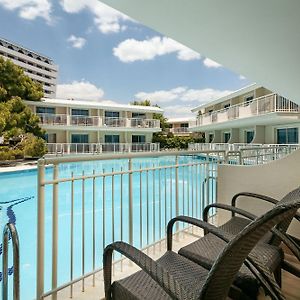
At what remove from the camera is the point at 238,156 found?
13.8ft

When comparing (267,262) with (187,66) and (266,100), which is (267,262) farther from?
(187,66)

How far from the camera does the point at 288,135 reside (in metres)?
15.4

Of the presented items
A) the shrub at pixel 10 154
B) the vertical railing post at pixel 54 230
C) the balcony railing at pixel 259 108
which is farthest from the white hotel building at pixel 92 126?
the vertical railing post at pixel 54 230

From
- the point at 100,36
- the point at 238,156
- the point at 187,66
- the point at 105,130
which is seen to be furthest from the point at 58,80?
the point at 238,156

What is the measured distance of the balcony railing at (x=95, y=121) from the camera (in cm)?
2114

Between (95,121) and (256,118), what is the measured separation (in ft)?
43.7

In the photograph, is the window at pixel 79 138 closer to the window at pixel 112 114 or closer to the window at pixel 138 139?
the window at pixel 112 114

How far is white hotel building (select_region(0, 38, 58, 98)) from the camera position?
216 feet

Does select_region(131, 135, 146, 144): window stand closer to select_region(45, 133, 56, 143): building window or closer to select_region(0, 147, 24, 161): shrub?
select_region(45, 133, 56, 143): building window

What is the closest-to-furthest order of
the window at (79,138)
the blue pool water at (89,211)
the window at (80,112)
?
the blue pool water at (89,211), the window at (79,138), the window at (80,112)

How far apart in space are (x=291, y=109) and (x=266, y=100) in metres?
1.26

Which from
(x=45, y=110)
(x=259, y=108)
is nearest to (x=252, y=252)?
(x=259, y=108)

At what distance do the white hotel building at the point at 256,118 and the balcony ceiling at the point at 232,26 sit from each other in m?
10.6

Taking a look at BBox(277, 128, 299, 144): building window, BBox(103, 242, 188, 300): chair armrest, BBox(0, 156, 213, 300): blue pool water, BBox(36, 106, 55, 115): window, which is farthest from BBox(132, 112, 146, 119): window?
BBox(103, 242, 188, 300): chair armrest
